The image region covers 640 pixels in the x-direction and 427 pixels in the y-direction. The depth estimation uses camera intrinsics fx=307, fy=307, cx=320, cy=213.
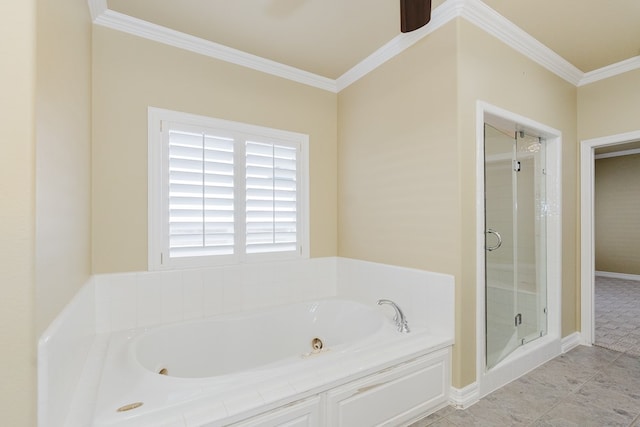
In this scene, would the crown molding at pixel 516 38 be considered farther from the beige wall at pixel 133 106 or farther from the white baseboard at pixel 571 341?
the white baseboard at pixel 571 341

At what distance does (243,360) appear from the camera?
7.52 ft

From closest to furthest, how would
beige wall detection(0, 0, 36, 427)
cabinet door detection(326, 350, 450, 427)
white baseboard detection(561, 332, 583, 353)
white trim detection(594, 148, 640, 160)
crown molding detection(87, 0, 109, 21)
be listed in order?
beige wall detection(0, 0, 36, 427)
cabinet door detection(326, 350, 450, 427)
crown molding detection(87, 0, 109, 21)
white baseboard detection(561, 332, 583, 353)
white trim detection(594, 148, 640, 160)

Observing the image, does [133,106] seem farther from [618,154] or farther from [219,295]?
[618,154]

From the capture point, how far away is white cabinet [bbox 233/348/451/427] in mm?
1373

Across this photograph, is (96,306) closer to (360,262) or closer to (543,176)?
(360,262)

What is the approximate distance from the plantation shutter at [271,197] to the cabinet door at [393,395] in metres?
1.38

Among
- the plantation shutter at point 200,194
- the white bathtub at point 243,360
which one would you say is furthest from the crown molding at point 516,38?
the white bathtub at point 243,360

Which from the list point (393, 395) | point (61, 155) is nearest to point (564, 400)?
point (393, 395)

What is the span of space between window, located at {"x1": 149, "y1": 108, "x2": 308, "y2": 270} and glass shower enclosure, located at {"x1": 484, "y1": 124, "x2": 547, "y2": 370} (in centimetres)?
154

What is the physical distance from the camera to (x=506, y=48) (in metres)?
2.20

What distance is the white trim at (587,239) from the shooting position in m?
2.82

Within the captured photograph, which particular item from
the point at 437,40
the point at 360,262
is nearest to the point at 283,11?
the point at 437,40

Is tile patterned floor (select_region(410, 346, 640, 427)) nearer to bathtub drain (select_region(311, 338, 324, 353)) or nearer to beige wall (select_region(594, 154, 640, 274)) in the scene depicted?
bathtub drain (select_region(311, 338, 324, 353))

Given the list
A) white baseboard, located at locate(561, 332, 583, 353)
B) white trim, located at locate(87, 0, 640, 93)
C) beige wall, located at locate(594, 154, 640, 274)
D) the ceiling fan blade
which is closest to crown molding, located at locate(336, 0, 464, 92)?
white trim, located at locate(87, 0, 640, 93)
